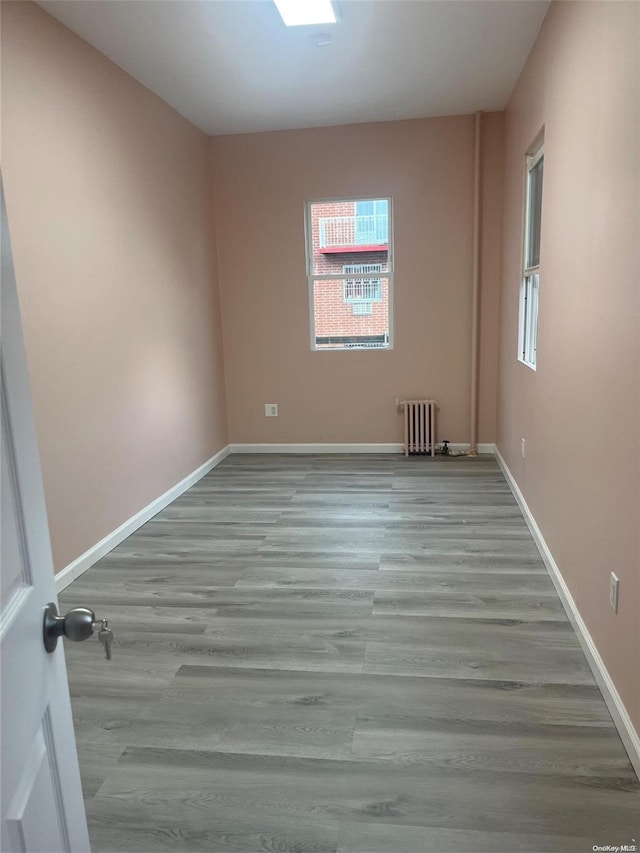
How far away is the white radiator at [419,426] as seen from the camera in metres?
5.30

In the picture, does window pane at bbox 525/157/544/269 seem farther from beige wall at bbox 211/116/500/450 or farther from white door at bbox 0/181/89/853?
white door at bbox 0/181/89/853

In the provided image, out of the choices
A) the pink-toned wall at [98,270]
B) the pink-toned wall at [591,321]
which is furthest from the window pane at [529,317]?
the pink-toned wall at [98,270]

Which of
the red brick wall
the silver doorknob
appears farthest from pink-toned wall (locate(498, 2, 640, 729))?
the red brick wall

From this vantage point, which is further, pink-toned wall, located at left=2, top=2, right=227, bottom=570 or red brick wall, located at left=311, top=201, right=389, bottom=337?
red brick wall, located at left=311, top=201, right=389, bottom=337

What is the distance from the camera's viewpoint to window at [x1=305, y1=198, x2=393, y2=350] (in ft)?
17.0

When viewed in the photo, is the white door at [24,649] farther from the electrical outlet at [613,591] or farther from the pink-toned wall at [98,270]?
the pink-toned wall at [98,270]

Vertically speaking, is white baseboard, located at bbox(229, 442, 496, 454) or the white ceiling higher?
the white ceiling

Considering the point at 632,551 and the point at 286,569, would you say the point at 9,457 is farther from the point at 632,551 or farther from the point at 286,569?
the point at 286,569

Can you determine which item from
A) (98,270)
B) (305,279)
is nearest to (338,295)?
(305,279)

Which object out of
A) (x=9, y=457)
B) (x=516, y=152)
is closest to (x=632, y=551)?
(x=9, y=457)

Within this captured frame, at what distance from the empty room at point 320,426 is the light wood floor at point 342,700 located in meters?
0.01

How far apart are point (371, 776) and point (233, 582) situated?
1.42 m

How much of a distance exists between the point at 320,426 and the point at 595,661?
3.69 meters

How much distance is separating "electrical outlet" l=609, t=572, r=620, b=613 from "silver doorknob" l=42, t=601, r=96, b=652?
1614mm
